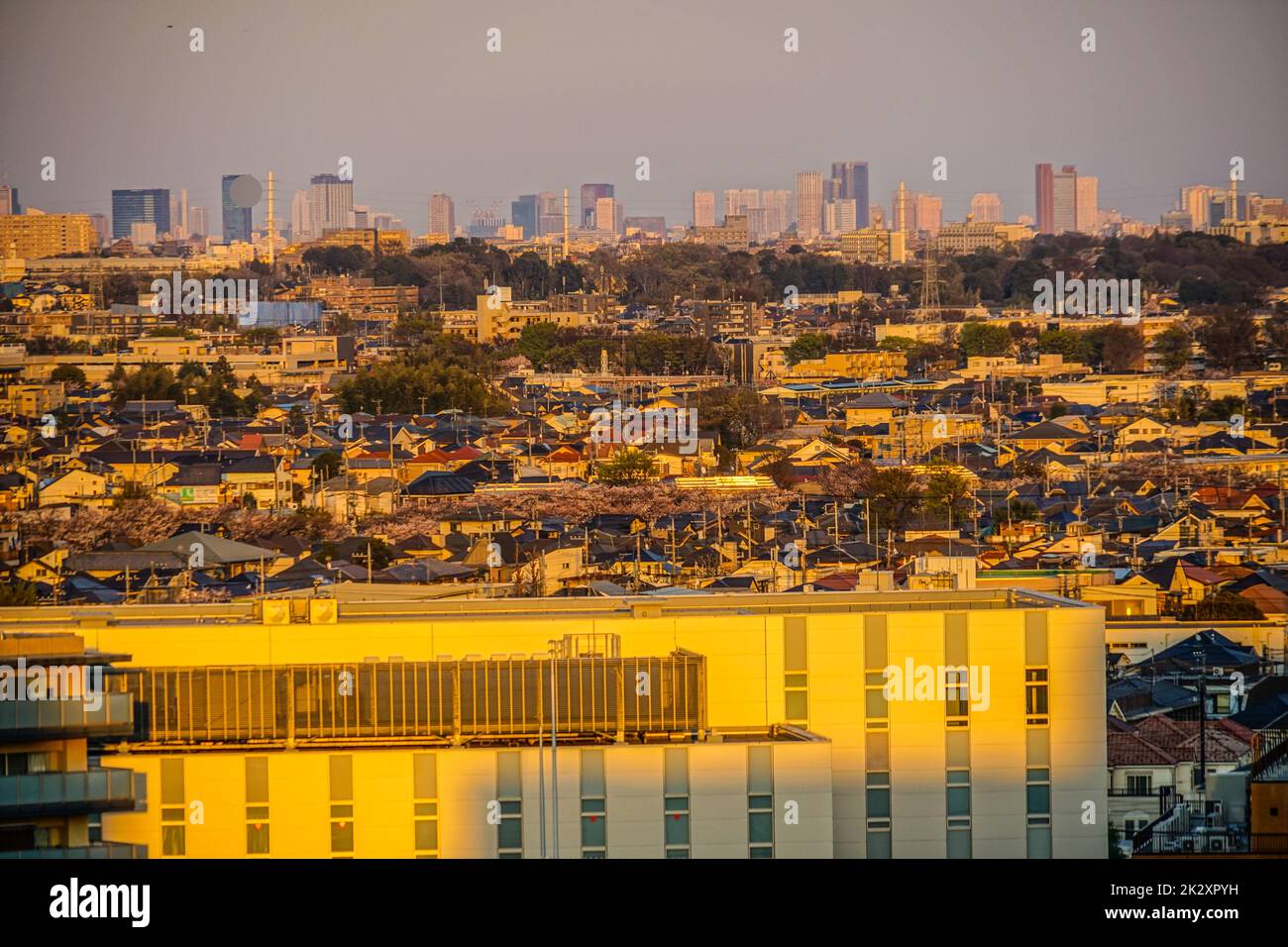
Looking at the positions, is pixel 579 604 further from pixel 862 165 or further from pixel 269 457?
pixel 862 165

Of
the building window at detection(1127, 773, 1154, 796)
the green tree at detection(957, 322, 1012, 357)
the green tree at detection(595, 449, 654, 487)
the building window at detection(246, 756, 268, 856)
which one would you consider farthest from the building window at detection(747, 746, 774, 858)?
the green tree at detection(957, 322, 1012, 357)

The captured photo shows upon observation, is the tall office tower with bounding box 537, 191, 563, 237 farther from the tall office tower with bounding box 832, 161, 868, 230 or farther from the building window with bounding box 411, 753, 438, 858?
the building window with bounding box 411, 753, 438, 858

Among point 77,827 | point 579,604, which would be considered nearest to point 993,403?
point 579,604

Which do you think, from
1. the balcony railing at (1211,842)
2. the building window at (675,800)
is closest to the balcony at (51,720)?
the building window at (675,800)

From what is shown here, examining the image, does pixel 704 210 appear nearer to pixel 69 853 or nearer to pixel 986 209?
pixel 986 209

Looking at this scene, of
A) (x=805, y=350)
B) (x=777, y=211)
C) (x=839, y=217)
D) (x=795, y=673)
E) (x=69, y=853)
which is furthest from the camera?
(x=777, y=211)

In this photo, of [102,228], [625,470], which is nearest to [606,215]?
[102,228]
